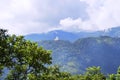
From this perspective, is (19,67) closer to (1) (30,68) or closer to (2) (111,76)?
(1) (30,68)

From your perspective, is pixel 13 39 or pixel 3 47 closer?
pixel 3 47

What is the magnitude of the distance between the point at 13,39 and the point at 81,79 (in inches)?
2196

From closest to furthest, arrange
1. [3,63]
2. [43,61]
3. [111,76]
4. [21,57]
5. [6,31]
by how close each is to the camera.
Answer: [6,31], [3,63], [21,57], [43,61], [111,76]

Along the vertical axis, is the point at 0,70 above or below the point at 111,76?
above

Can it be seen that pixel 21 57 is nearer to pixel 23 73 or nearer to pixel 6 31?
pixel 23 73

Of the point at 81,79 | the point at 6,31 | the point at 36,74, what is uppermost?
the point at 6,31

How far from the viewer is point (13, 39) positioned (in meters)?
43.5

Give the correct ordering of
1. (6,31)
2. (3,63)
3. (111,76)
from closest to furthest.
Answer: (6,31) → (3,63) → (111,76)

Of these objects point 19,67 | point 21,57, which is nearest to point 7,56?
point 21,57

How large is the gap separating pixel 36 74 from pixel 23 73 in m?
2.19

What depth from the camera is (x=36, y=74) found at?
46.0 metres

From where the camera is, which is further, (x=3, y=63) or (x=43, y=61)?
(x=43, y=61)

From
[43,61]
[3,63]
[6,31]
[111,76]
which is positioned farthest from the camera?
[111,76]

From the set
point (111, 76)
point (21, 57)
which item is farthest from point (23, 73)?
point (111, 76)
